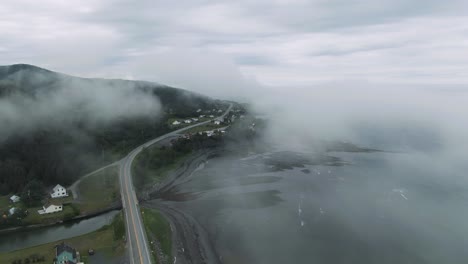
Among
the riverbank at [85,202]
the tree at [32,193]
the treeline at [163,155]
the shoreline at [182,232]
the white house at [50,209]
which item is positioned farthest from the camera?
the treeline at [163,155]

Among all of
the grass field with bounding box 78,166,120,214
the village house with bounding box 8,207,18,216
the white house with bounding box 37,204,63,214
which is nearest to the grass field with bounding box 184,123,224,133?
the grass field with bounding box 78,166,120,214

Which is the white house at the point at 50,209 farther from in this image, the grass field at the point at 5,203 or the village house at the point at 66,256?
the village house at the point at 66,256

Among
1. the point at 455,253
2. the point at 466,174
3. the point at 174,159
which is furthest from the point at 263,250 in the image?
the point at 466,174

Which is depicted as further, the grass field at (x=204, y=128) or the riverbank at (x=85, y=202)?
the grass field at (x=204, y=128)

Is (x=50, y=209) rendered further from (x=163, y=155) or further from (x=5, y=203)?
(x=163, y=155)

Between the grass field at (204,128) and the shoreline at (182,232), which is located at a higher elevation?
the grass field at (204,128)

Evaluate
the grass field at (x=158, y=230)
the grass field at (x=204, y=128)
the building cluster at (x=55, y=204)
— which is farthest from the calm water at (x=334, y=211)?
the grass field at (x=204, y=128)

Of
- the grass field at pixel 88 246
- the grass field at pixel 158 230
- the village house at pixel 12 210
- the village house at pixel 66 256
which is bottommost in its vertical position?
the grass field at pixel 158 230
